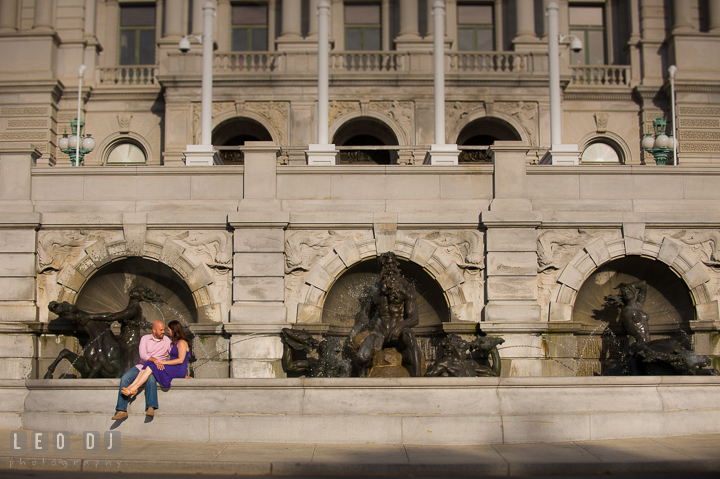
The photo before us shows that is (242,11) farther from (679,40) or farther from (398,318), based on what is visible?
(398,318)

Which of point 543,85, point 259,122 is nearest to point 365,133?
point 259,122

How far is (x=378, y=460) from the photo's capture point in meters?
9.11

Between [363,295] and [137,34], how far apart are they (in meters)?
22.9

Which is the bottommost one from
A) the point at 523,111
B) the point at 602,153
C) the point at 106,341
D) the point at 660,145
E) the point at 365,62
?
the point at 106,341

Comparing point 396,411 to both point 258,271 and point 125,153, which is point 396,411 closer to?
point 258,271

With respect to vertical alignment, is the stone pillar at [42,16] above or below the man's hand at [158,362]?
above

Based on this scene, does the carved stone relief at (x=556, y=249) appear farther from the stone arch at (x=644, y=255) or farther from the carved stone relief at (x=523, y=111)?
the carved stone relief at (x=523, y=111)

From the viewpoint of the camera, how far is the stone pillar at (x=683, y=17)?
3030cm

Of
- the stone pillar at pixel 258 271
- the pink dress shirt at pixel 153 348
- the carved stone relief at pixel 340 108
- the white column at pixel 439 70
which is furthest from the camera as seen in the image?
the carved stone relief at pixel 340 108

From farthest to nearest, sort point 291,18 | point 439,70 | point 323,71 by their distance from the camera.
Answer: point 291,18
point 439,70
point 323,71

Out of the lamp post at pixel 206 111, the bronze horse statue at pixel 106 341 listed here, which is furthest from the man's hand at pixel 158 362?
the lamp post at pixel 206 111

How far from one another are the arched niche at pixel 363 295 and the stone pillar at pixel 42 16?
2192 cm

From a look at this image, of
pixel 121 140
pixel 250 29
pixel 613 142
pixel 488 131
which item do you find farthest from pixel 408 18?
pixel 121 140

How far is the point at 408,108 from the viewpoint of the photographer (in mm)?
28234
